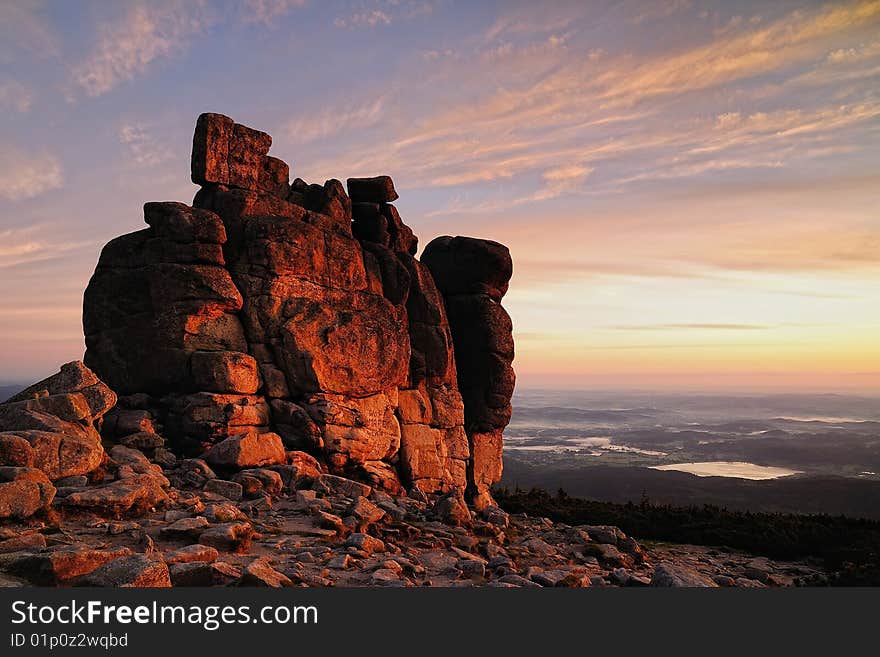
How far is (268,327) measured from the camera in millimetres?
29406

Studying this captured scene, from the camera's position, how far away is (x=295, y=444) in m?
28.0

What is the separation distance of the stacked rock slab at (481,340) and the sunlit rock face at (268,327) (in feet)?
14.7

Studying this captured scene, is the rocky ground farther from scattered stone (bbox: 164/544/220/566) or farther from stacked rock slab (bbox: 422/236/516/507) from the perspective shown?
stacked rock slab (bbox: 422/236/516/507)

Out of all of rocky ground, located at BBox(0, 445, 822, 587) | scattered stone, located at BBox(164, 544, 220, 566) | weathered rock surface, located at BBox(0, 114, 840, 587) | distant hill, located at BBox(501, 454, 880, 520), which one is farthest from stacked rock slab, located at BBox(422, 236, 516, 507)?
scattered stone, located at BBox(164, 544, 220, 566)

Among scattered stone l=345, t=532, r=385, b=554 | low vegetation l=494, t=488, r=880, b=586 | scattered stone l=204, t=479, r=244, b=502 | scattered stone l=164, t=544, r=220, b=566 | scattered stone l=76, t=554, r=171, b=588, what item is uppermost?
scattered stone l=76, t=554, r=171, b=588

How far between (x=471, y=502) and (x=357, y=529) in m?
18.6

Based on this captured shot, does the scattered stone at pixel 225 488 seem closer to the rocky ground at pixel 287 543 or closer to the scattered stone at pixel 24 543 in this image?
the rocky ground at pixel 287 543

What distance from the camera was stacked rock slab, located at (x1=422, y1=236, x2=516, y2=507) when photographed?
42719 mm

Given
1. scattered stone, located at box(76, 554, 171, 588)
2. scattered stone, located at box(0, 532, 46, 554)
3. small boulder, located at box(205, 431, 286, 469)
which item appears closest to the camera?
scattered stone, located at box(76, 554, 171, 588)

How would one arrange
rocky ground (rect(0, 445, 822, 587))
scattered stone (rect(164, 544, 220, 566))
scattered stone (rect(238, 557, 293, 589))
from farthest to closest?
scattered stone (rect(164, 544, 220, 566)) < rocky ground (rect(0, 445, 822, 587)) < scattered stone (rect(238, 557, 293, 589))

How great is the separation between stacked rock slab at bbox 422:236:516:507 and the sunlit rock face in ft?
14.7

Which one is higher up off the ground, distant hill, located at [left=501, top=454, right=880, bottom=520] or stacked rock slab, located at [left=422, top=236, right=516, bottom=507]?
stacked rock slab, located at [left=422, top=236, right=516, bottom=507]

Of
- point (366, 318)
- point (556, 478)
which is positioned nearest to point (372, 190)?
point (366, 318)

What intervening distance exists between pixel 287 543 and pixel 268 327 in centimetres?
1571
